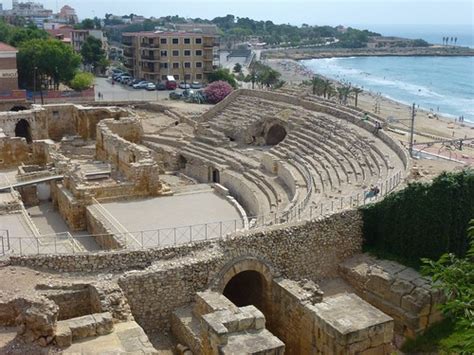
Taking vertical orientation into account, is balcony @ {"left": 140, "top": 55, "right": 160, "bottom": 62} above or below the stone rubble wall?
above

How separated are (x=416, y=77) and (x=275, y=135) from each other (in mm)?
91014

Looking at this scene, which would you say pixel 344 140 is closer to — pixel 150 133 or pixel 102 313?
pixel 150 133

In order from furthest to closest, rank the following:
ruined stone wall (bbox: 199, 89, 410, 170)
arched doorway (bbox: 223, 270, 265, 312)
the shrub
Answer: the shrub
ruined stone wall (bbox: 199, 89, 410, 170)
arched doorway (bbox: 223, 270, 265, 312)

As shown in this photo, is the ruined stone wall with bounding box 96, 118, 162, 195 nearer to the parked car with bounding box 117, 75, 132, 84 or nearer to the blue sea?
the parked car with bounding box 117, 75, 132, 84

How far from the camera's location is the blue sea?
89.5m

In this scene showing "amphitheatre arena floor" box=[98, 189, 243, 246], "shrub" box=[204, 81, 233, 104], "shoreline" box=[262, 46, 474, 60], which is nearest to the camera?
"amphitheatre arena floor" box=[98, 189, 243, 246]

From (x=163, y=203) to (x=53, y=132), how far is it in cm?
1690

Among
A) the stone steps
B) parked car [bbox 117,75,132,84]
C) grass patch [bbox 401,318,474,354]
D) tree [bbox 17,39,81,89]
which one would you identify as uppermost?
tree [bbox 17,39,81,89]

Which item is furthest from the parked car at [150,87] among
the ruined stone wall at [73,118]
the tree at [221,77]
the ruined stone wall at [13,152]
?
the ruined stone wall at [13,152]

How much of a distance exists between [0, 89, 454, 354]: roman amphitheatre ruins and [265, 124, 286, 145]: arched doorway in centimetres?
13

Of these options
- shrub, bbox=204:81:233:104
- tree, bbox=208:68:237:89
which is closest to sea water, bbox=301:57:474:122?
tree, bbox=208:68:237:89

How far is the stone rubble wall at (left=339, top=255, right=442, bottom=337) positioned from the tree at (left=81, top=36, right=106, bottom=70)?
235 ft

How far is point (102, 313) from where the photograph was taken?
51.2 feet

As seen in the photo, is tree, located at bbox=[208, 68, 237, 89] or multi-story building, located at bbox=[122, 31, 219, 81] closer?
tree, located at bbox=[208, 68, 237, 89]
